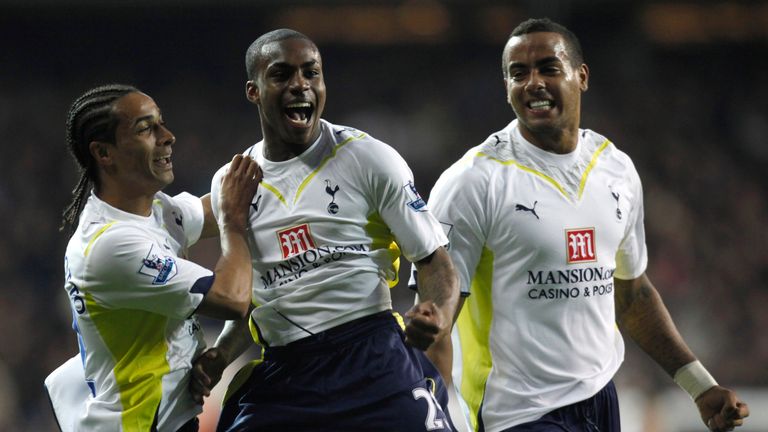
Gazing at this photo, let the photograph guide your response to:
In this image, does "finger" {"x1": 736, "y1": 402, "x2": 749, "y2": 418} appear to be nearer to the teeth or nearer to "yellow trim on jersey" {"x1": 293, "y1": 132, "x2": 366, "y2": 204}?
"yellow trim on jersey" {"x1": 293, "y1": 132, "x2": 366, "y2": 204}

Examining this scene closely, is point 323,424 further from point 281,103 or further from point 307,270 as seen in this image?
point 281,103

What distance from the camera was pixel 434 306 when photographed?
11.3ft

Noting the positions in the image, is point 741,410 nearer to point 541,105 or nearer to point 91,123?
point 541,105

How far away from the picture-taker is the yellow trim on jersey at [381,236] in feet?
12.8

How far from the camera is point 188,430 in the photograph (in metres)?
3.97

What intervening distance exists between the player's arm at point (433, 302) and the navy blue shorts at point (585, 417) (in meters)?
0.53

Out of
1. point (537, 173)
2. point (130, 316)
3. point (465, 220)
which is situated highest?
point (537, 173)

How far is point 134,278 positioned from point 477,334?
1.25 meters

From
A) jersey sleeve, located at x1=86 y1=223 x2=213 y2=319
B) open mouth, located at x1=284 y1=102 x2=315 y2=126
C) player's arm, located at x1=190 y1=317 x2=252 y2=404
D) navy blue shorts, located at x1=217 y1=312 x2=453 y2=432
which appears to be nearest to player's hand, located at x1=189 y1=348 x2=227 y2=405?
player's arm, located at x1=190 y1=317 x2=252 y2=404

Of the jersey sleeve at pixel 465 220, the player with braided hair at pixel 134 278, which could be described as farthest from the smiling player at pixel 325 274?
the jersey sleeve at pixel 465 220

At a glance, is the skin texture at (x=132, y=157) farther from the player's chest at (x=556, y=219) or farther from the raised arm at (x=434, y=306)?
the player's chest at (x=556, y=219)

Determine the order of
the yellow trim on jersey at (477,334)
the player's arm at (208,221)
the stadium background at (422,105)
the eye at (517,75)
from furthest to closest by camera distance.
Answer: the stadium background at (422,105)
the player's arm at (208,221)
the eye at (517,75)
the yellow trim on jersey at (477,334)

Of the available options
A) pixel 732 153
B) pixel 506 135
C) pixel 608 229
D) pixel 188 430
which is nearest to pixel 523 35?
pixel 506 135

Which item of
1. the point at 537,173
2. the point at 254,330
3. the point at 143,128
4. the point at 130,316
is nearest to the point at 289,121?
the point at 143,128
